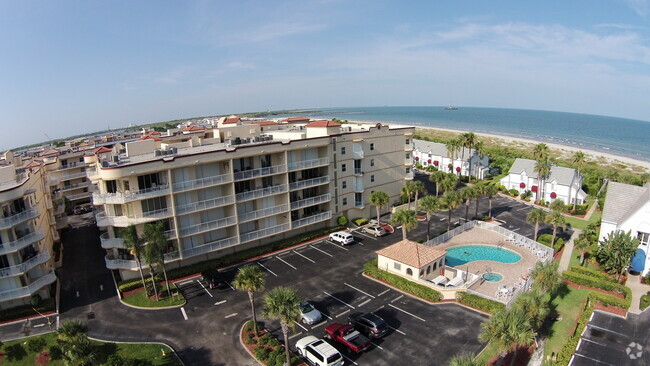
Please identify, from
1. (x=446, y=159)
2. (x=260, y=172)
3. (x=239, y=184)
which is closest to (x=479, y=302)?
Answer: (x=260, y=172)

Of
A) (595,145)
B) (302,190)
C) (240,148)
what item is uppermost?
(240,148)

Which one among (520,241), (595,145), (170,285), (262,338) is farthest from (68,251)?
(595,145)

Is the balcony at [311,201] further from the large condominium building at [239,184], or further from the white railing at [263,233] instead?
the white railing at [263,233]

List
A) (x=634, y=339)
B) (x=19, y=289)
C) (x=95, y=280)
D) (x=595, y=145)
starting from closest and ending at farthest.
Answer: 1. (x=634, y=339)
2. (x=19, y=289)
3. (x=95, y=280)
4. (x=595, y=145)

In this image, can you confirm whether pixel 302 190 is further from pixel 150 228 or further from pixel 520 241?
pixel 520 241

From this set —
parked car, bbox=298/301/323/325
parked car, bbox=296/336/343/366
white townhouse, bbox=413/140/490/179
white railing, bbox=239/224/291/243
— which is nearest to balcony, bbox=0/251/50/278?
white railing, bbox=239/224/291/243

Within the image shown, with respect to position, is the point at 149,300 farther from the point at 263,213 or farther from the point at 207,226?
the point at 263,213
